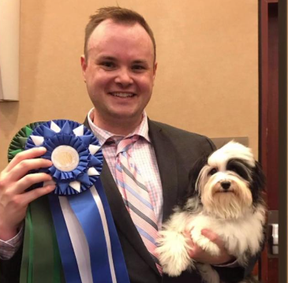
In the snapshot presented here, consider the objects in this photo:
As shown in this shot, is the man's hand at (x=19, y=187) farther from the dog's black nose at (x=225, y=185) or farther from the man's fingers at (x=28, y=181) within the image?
the dog's black nose at (x=225, y=185)

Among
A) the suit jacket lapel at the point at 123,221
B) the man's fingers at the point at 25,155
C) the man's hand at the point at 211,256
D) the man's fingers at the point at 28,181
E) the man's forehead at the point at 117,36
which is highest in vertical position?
the man's forehead at the point at 117,36

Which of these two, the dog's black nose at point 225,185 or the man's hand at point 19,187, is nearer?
the man's hand at point 19,187

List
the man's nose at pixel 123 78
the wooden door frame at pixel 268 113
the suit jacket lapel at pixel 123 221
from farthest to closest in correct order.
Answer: the wooden door frame at pixel 268 113 < the man's nose at pixel 123 78 < the suit jacket lapel at pixel 123 221

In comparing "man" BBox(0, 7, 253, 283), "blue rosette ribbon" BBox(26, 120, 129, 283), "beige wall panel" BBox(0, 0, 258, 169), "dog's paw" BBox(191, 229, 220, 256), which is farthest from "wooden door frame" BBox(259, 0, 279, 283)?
"blue rosette ribbon" BBox(26, 120, 129, 283)

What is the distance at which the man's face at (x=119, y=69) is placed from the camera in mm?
1321

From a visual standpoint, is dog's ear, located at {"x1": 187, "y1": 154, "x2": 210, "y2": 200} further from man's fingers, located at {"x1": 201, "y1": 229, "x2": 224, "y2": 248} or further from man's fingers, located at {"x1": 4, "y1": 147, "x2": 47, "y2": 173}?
man's fingers, located at {"x1": 4, "y1": 147, "x2": 47, "y2": 173}

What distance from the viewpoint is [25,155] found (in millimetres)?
1039

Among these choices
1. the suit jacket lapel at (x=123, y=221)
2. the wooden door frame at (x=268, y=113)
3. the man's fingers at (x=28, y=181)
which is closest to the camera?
the man's fingers at (x=28, y=181)

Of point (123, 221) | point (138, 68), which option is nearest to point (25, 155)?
point (123, 221)

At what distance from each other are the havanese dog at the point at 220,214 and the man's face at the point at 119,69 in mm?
343

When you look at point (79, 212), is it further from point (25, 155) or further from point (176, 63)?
point (176, 63)

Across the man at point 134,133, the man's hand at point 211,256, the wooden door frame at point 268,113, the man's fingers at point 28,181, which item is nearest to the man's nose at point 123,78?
the man at point 134,133

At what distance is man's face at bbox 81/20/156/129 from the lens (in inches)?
52.0

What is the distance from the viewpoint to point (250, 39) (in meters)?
2.10
